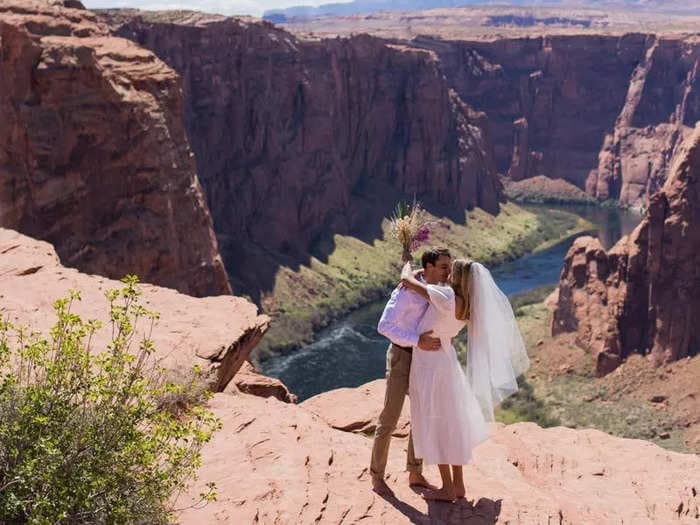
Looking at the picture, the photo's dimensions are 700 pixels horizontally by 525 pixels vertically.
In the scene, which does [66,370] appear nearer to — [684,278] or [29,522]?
[29,522]

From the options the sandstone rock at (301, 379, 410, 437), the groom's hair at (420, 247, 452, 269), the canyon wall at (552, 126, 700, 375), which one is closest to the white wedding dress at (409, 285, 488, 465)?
the groom's hair at (420, 247, 452, 269)

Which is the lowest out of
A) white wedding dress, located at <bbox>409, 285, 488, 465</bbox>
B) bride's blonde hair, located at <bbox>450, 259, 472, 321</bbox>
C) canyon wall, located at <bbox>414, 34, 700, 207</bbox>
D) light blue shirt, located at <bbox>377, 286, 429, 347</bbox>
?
canyon wall, located at <bbox>414, 34, 700, 207</bbox>

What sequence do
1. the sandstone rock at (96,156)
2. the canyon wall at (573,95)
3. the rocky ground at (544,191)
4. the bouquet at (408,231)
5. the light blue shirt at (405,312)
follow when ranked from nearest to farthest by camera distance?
1. the light blue shirt at (405,312)
2. the bouquet at (408,231)
3. the sandstone rock at (96,156)
4. the rocky ground at (544,191)
5. the canyon wall at (573,95)

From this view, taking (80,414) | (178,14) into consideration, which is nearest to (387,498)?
(80,414)

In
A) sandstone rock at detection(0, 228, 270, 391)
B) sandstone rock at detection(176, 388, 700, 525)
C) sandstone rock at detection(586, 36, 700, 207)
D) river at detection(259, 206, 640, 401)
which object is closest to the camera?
sandstone rock at detection(176, 388, 700, 525)

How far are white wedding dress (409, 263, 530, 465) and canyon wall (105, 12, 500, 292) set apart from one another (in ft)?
242

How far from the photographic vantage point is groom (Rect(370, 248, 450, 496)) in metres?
11.7

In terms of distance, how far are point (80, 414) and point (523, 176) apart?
544ft

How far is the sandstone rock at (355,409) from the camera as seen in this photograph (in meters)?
16.8

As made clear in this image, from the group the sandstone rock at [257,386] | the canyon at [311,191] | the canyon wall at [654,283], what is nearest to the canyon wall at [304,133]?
the canyon at [311,191]

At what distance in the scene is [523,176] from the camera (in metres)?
171

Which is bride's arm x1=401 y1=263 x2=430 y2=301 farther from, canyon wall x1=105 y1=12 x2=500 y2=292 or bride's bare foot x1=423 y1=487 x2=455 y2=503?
canyon wall x1=105 y1=12 x2=500 y2=292

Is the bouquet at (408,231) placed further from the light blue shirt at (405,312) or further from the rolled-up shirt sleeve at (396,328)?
the rolled-up shirt sleeve at (396,328)

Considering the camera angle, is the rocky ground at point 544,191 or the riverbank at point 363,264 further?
the rocky ground at point 544,191
